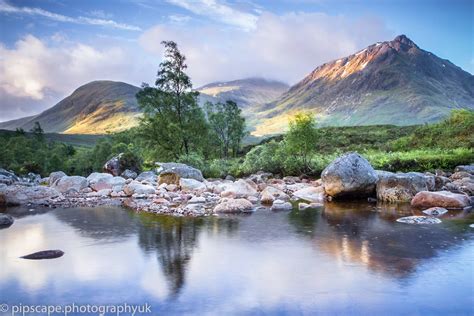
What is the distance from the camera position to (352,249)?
572 inches

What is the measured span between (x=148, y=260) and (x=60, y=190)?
65.9 ft

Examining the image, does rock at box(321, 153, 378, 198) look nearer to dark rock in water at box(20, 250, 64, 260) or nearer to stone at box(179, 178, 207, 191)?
stone at box(179, 178, 207, 191)

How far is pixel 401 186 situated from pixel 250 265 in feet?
49.6

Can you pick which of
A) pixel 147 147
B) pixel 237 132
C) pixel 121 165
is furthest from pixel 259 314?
pixel 237 132

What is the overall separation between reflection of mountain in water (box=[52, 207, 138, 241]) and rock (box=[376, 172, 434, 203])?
1465 cm

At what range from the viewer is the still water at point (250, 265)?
1016 centimetres

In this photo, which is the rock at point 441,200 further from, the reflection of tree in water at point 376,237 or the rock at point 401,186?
the rock at point 401,186

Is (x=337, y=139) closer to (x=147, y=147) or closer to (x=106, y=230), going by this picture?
(x=147, y=147)

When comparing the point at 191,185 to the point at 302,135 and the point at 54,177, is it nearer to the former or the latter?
the point at 302,135

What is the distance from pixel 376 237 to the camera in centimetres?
1616

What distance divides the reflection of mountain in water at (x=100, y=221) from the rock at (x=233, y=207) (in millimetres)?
4360

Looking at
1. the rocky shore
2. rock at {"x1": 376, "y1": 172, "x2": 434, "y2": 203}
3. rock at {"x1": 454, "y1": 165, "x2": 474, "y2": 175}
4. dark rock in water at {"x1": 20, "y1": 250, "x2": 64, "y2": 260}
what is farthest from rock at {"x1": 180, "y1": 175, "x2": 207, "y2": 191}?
rock at {"x1": 454, "y1": 165, "x2": 474, "y2": 175}

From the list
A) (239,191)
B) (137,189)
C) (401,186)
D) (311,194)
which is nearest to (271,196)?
(239,191)

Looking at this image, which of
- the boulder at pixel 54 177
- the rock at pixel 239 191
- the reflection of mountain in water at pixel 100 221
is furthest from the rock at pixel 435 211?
the boulder at pixel 54 177
